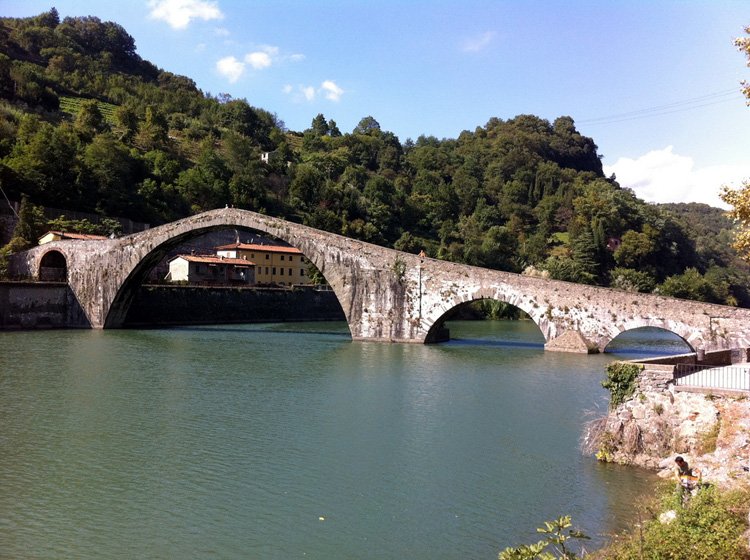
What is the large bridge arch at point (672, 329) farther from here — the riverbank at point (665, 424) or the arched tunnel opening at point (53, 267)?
the arched tunnel opening at point (53, 267)

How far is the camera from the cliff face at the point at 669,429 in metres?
11.9

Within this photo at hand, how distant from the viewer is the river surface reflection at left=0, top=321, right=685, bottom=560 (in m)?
9.81

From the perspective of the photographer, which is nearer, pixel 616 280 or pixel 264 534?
pixel 264 534

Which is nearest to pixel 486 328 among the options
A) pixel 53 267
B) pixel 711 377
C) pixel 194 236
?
pixel 194 236

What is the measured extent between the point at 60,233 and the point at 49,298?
8322mm

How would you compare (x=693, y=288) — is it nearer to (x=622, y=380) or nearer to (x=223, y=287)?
(x=223, y=287)

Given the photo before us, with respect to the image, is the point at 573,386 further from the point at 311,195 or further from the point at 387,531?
the point at 311,195

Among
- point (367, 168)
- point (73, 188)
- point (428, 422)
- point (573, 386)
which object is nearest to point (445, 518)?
point (428, 422)

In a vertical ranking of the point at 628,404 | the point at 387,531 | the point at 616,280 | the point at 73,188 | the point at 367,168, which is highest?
the point at 367,168

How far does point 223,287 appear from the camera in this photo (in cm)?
5031

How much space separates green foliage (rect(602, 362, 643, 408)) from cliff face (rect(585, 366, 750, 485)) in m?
0.11

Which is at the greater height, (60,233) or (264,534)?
(60,233)

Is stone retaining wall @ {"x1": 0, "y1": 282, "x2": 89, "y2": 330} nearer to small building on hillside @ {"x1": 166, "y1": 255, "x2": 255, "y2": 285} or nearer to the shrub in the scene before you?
small building on hillside @ {"x1": 166, "y1": 255, "x2": 255, "y2": 285}

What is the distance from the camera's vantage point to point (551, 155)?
440 ft
